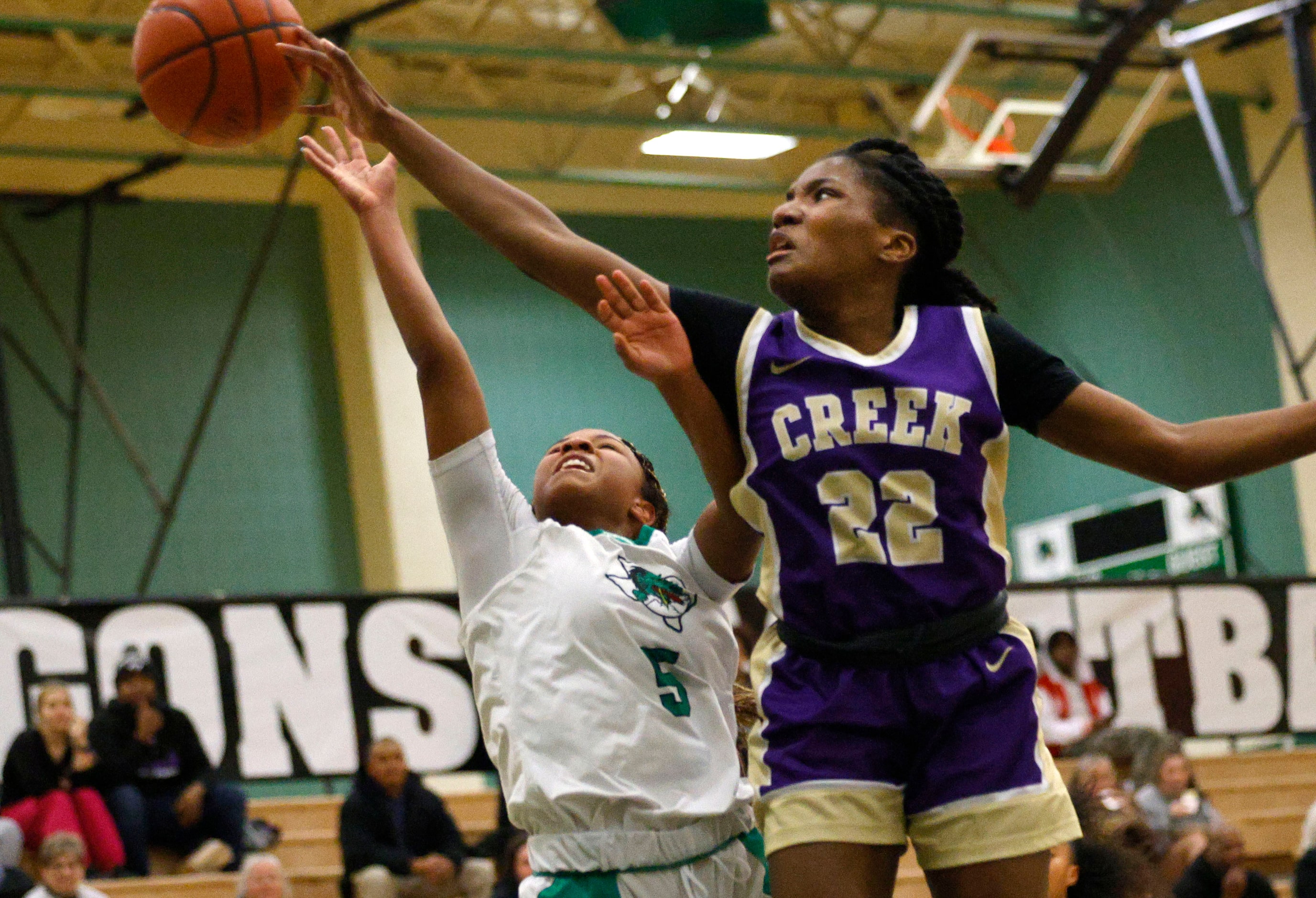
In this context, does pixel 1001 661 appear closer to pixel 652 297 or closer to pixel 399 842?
pixel 652 297

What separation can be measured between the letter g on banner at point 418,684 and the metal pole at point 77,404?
12.5ft

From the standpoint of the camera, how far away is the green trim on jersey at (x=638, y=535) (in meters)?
3.60

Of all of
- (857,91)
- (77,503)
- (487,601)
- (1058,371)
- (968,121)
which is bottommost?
(487,601)

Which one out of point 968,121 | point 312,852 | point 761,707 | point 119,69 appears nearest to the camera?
point 761,707

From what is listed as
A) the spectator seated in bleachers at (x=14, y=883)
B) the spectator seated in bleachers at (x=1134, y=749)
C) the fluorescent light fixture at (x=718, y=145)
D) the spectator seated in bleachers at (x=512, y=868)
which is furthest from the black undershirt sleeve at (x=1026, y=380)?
the fluorescent light fixture at (x=718, y=145)

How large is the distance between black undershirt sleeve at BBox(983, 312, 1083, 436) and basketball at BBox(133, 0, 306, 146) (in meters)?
1.68

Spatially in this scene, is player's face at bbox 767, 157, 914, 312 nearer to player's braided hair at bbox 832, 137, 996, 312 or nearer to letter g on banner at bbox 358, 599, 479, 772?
player's braided hair at bbox 832, 137, 996, 312

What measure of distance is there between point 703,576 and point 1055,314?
15184 mm

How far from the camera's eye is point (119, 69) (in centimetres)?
1423

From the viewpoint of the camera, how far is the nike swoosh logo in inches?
116

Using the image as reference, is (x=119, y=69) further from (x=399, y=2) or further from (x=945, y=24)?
(x=945, y=24)

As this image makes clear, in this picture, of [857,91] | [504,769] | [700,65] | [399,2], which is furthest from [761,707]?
[857,91]

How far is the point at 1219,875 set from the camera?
30.3 feet

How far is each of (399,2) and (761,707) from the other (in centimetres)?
980
